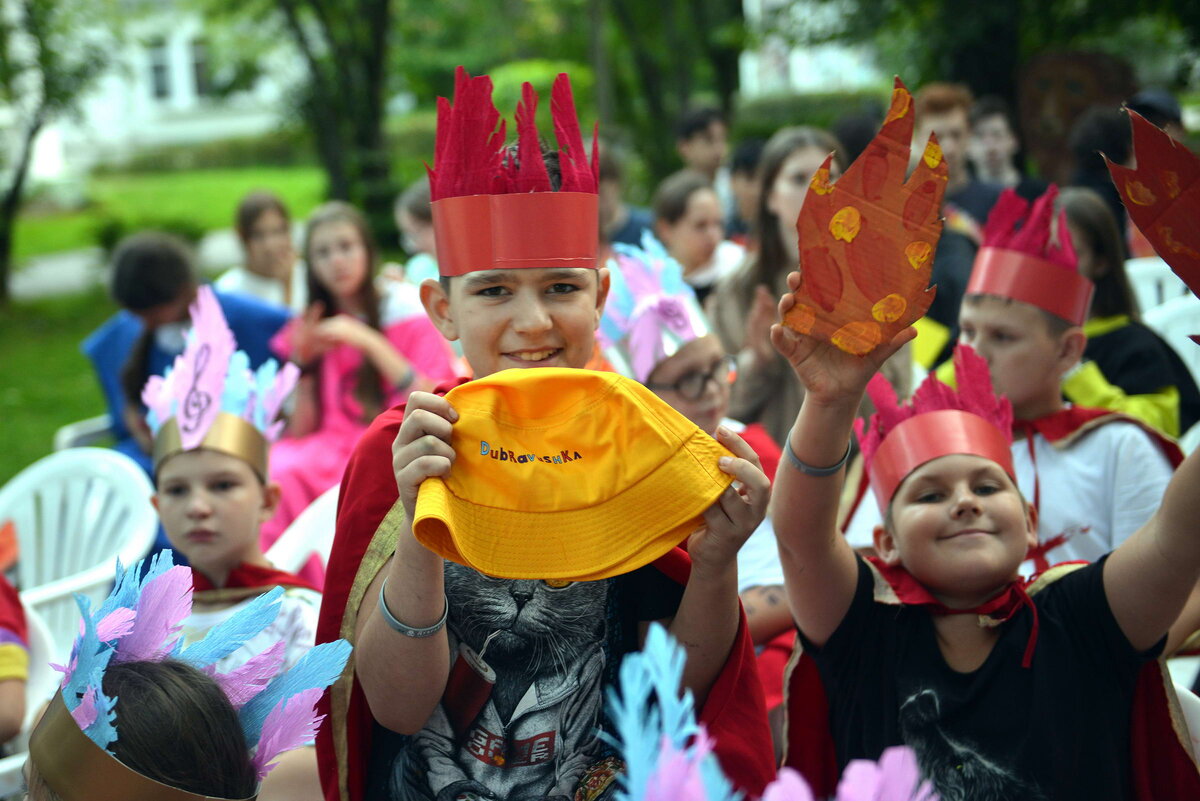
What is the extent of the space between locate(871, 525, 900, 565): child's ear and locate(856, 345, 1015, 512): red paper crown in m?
0.05

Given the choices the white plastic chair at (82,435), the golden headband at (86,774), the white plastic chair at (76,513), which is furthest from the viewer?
the white plastic chair at (82,435)

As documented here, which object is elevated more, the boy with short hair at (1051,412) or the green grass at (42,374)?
the boy with short hair at (1051,412)

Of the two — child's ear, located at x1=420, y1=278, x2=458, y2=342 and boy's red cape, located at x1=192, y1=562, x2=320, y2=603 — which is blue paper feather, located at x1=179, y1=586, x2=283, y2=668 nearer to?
child's ear, located at x1=420, y1=278, x2=458, y2=342

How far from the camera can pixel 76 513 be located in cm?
402

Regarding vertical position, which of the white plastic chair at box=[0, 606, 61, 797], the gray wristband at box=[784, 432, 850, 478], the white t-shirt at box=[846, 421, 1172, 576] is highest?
the gray wristband at box=[784, 432, 850, 478]

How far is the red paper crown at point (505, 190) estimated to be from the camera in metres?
1.89

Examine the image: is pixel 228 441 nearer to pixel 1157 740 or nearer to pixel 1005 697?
pixel 1005 697

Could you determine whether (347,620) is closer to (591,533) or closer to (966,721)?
(591,533)

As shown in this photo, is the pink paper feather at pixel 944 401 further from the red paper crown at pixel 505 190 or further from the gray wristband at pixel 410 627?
the gray wristband at pixel 410 627

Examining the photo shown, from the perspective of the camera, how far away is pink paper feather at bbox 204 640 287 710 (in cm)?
176

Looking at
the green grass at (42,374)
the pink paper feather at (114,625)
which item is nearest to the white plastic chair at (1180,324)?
the pink paper feather at (114,625)

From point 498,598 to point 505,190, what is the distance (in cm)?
65

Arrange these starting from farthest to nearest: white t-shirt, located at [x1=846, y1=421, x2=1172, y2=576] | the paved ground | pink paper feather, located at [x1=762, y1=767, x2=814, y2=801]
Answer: the paved ground, white t-shirt, located at [x1=846, y1=421, x2=1172, y2=576], pink paper feather, located at [x1=762, y1=767, x2=814, y2=801]

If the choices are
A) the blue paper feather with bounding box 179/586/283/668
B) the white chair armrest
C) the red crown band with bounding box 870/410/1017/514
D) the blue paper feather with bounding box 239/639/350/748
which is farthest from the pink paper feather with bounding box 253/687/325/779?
the white chair armrest
